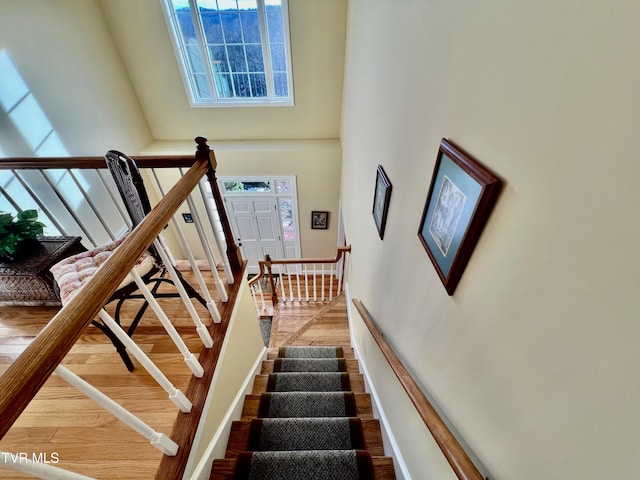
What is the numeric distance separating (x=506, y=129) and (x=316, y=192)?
4.18 meters

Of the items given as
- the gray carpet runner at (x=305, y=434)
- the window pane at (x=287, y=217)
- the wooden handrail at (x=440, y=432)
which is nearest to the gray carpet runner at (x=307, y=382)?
the gray carpet runner at (x=305, y=434)

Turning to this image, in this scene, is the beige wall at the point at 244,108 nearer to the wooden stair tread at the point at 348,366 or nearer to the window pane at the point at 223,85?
the window pane at the point at 223,85

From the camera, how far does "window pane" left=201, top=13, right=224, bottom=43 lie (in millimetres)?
3547

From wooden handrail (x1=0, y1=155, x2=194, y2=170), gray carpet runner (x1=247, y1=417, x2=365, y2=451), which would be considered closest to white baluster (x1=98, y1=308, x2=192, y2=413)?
gray carpet runner (x1=247, y1=417, x2=365, y2=451)

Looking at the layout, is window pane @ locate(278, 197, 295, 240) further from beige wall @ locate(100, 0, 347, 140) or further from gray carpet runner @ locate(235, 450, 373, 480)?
gray carpet runner @ locate(235, 450, 373, 480)

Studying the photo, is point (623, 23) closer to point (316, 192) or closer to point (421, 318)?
point (421, 318)

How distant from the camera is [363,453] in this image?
4.70 ft

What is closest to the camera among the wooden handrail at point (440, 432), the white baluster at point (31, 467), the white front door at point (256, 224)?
the white baluster at point (31, 467)

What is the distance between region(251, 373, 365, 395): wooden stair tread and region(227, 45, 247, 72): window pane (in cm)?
406

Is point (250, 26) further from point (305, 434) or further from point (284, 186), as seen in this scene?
point (305, 434)

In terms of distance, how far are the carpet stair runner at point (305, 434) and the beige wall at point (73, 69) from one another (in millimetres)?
3364

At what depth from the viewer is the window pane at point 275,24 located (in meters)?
3.46

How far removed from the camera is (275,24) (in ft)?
11.7

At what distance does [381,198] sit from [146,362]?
1446 millimetres
